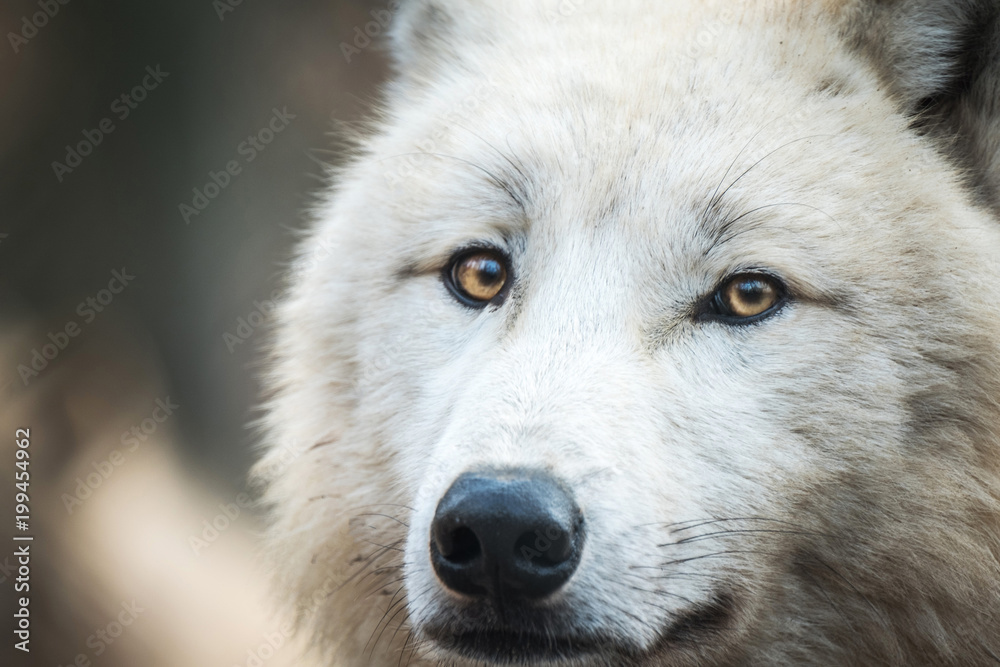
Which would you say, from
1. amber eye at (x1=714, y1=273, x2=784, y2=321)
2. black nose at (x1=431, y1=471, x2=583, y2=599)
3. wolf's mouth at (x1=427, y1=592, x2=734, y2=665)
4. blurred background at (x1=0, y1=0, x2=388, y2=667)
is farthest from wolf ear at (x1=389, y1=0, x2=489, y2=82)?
wolf's mouth at (x1=427, y1=592, x2=734, y2=665)

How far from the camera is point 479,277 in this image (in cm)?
299

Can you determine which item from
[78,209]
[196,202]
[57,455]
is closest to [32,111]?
[78,209]

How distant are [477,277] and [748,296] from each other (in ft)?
3.03

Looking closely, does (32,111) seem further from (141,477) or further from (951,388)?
(951,388)

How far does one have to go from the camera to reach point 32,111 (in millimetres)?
5309

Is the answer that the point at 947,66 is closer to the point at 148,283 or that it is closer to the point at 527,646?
the point at 527,646

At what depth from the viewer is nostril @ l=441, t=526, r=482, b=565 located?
2105 mm

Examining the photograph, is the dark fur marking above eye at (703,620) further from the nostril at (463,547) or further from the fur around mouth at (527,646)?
the nostril at (463,547)

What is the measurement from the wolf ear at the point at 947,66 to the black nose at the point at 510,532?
1.76 m

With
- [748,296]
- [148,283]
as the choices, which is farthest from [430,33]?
[148,283]

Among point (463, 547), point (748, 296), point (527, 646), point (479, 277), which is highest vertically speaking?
point (479, 277)

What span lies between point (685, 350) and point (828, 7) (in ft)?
4.45

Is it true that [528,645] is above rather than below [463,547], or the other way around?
below

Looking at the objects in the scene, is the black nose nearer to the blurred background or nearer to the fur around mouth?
the fur around mouth
